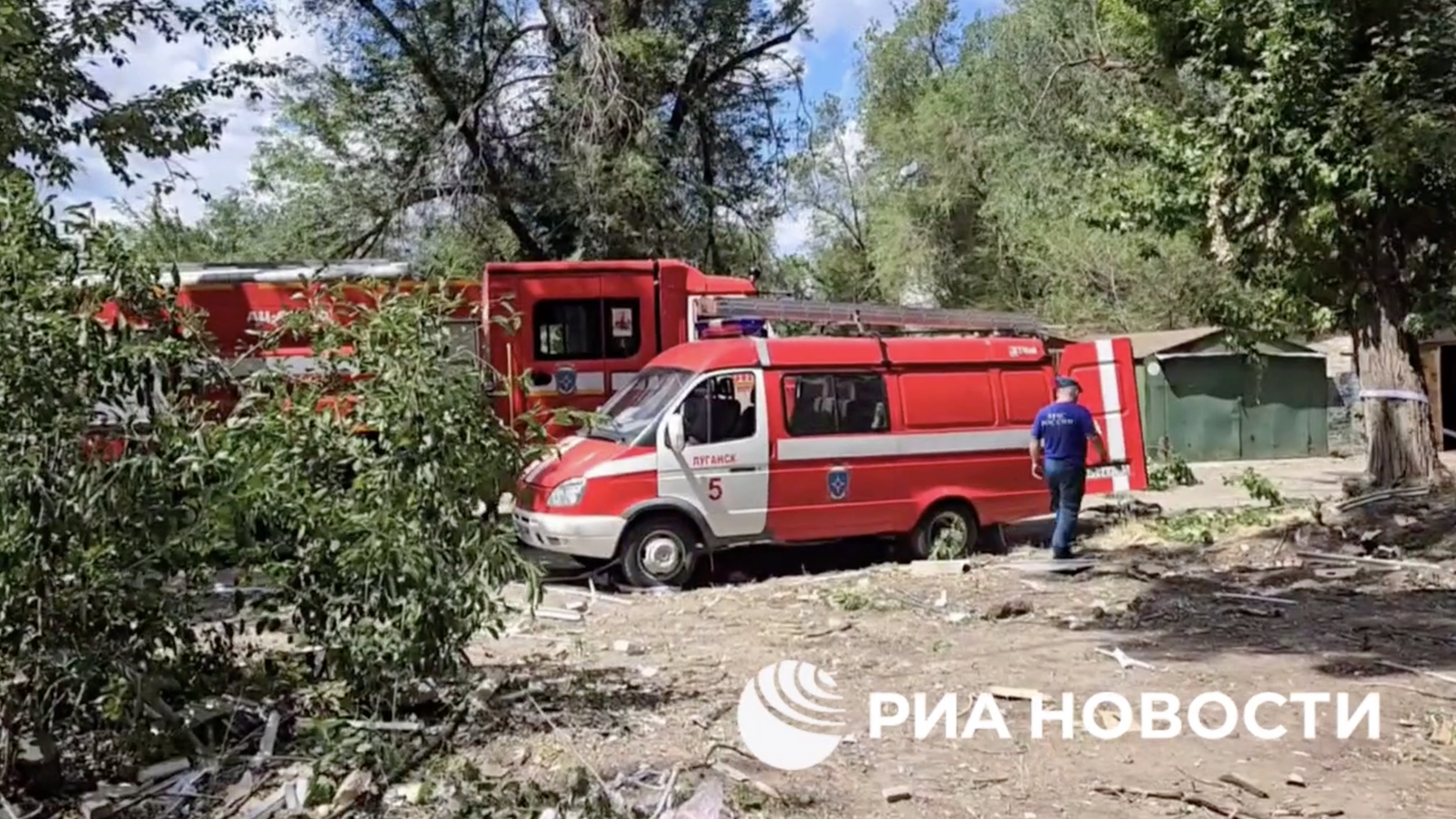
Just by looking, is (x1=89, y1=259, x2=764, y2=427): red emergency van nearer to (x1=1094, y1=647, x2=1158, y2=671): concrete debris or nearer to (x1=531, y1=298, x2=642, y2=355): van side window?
(x1=531, y1=298, x2=642, y2=355): van side window

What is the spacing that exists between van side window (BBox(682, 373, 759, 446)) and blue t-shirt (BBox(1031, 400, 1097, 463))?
263 centimetres

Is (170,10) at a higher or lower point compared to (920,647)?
higher

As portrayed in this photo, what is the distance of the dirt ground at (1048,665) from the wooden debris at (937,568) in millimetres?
56

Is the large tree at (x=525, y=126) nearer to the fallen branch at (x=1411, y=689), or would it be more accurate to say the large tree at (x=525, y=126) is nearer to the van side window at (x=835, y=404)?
the van side window at (x=835, y=404)

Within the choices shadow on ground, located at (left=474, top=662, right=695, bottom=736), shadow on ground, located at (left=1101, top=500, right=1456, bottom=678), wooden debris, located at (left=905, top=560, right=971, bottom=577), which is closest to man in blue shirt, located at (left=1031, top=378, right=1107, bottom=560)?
shadow on ground, located at (left=1101, top=500, right=1456, bottom=678)

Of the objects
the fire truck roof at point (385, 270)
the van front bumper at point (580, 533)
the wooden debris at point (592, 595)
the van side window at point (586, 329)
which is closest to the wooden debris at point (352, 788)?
the wooden debris at point (592, 595)

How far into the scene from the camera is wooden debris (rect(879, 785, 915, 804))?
198 inches

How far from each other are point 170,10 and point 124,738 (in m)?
9.76

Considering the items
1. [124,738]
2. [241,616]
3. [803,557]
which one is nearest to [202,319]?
[241,616]

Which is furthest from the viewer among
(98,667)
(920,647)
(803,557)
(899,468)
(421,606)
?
(803,557)

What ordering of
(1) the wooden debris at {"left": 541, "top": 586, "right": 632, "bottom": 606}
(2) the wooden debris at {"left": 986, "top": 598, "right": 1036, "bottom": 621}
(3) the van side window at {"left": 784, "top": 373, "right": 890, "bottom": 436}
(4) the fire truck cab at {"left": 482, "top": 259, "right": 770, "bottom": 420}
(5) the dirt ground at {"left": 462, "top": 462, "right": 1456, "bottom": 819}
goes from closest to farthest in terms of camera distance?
(5) the dirt ground at {"left": 462, "top": 462, "right": 1456, "bottom": 819} → (2) the wooden debris at {"left": 986, "top": 598, "right": 1036, "bottom": 621} → (1) the wooden debris at {"left": 541, "top": 586, "right": 632, "bottom": 606} → (3) the van side window at {"left": 784, "top": 373, "right": 890, "bottom": 436} → (4) the fire truck cab at {"left": 482, "top": 259, "right": 770, "bottom": 420}

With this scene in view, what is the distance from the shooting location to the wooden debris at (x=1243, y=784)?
16.6ft

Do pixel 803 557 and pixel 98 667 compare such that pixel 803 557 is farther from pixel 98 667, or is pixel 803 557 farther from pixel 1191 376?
pixel 1191 376

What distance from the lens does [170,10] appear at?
41.6ft
